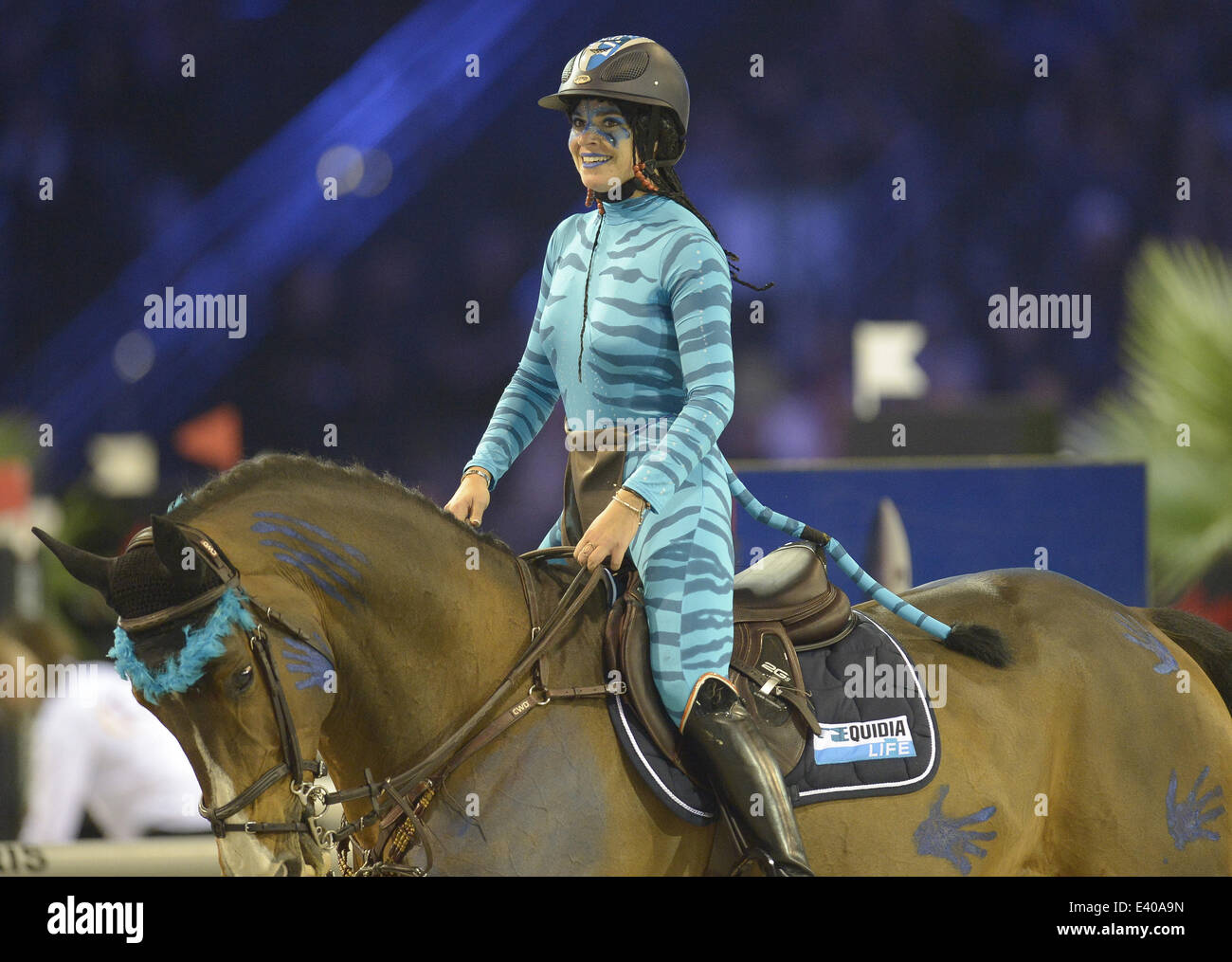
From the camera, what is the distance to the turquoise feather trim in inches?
64.1

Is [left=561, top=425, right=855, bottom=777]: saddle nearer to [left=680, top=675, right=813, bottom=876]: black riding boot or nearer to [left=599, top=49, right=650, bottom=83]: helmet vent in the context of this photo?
[left=680, top=675, right=813, bottom=876]: black riding boot

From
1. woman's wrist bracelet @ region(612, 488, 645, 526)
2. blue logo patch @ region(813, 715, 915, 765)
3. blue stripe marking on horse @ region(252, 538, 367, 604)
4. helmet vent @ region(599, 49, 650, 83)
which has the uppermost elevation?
helmet vent @ region(599, 49, 650, 83)

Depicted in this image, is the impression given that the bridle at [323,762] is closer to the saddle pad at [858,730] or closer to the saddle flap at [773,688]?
the saddle pad at [858,730]

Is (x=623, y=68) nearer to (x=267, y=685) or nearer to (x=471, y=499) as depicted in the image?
(x=471, y=499)

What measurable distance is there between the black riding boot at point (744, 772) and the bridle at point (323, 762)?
139mm

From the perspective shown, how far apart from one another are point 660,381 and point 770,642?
0.47 meters

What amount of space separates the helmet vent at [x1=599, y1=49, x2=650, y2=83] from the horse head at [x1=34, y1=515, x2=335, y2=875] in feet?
3.14

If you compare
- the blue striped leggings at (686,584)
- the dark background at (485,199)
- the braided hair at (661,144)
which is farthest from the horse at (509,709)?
the dark background at (485,199)

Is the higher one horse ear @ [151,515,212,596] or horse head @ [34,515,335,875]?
horse ear @ [151,515,212,596]

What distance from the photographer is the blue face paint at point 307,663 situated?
1.73 m

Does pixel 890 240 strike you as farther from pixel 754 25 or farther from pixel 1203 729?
pixel 1203 729

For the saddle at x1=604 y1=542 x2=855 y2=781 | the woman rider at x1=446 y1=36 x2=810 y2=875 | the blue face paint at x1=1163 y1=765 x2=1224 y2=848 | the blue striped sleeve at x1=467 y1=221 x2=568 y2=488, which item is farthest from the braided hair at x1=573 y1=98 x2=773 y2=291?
the blue face paint at x1=1163 y1=765 x2=1224 y2=848

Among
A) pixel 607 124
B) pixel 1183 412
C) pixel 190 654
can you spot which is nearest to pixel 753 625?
pixel 607 124

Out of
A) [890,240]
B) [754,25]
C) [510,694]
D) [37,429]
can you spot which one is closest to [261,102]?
[37,429]
